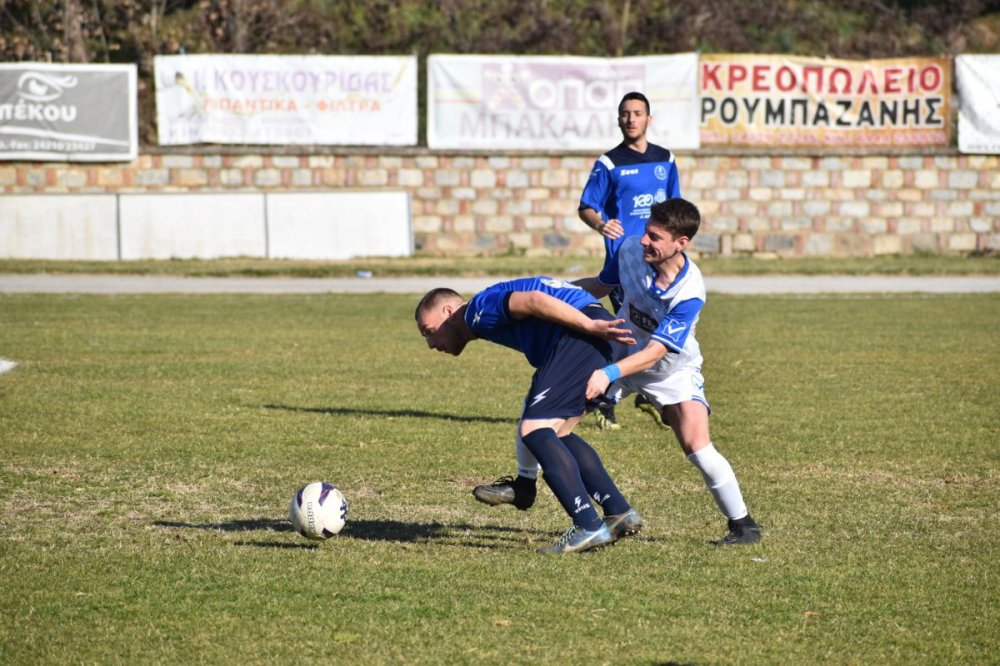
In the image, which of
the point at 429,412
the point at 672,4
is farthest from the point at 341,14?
the point at 429,412

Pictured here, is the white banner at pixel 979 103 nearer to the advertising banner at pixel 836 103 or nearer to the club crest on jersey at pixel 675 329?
the advertising banner at pixel 836 103

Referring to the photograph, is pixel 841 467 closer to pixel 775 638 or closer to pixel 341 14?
pixel 775 638

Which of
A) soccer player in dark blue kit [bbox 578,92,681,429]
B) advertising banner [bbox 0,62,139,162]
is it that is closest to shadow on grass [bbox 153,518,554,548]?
soccer player in dark blue kit [bbox 578,92,681,429]

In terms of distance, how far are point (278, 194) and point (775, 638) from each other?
21.6m

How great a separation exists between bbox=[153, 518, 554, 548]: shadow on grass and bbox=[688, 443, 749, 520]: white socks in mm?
869

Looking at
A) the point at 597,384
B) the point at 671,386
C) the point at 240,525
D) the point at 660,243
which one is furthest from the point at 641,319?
the point at 240,525

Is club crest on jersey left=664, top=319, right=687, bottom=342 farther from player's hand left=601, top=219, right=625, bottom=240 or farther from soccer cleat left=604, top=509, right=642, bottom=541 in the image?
player's hand left=601, top=219, right=625, bottom=240

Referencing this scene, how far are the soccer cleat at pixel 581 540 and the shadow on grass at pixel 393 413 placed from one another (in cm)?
394

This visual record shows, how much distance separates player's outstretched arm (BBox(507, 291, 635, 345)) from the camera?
614 centimetres

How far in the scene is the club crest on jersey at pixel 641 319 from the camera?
267 inches

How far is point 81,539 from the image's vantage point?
6680 mm

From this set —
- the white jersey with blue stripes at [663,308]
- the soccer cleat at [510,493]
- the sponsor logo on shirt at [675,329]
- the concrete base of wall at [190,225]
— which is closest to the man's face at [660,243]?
the white jersey with blue stripes at [663,308]

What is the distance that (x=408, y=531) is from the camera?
6.93 metres

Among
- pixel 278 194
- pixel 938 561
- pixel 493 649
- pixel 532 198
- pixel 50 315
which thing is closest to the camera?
pixel 493 649
